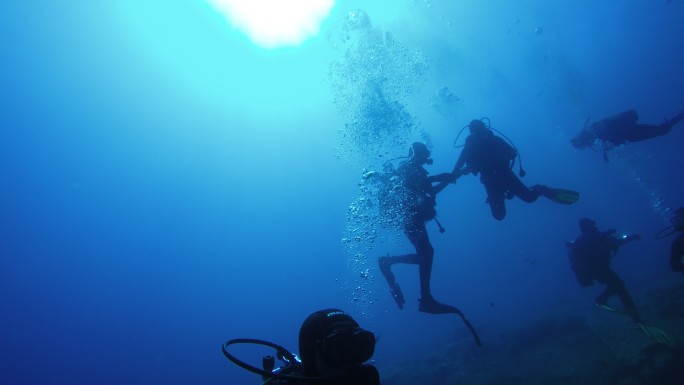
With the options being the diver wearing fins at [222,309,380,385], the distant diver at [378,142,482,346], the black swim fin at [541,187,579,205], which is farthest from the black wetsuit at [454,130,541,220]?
the diver wearing fins at [222,309,380,385]

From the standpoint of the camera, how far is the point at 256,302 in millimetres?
151750

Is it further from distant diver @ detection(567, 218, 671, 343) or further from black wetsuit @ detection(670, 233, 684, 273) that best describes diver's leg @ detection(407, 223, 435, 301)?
distant diver @ detection(567, 218, 671, 343)

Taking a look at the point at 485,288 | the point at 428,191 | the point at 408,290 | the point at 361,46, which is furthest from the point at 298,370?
the point at 408,290

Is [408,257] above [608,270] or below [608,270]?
above

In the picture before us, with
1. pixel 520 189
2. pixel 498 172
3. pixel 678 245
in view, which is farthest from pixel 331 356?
pixel 678 245

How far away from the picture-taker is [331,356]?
2.20 m

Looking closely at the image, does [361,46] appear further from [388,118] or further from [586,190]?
[586,190]

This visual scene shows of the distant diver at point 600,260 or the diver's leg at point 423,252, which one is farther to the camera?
the distant diver at point 600,260

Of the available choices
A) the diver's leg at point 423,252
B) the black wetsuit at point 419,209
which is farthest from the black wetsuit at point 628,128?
the diver's leg at point 423,252

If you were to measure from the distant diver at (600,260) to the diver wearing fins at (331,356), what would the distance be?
10171 mm

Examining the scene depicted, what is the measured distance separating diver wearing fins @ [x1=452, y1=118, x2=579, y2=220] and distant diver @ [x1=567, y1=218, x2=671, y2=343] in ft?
7.19

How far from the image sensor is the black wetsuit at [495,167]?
28.4 ft

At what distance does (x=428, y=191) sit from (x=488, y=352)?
1034cm

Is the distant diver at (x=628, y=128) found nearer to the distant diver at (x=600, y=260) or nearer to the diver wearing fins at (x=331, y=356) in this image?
the distant diver at (x=600, y=260)
